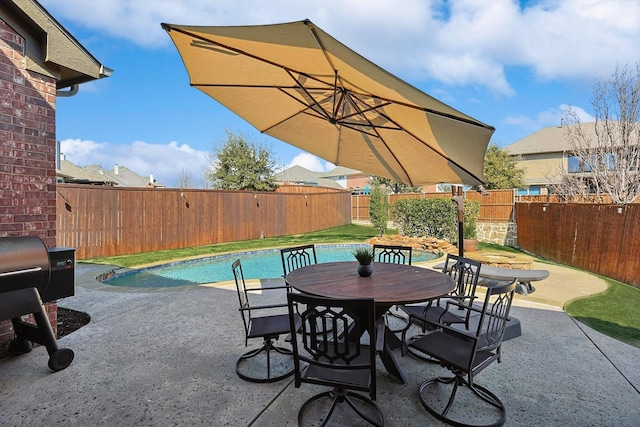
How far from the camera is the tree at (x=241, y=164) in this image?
2180 cm

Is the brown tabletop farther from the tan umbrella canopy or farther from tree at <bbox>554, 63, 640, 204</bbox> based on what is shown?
tree at <bbox>554, 63, 640, 204</bbox>

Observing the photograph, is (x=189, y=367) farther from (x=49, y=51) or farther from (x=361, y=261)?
(x=49, y=51)

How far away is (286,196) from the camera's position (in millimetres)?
16453

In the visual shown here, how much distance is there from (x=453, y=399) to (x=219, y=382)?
191 centimetres

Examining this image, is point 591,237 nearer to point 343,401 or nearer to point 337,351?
point 343,401

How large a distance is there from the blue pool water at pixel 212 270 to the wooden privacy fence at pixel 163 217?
2.62m

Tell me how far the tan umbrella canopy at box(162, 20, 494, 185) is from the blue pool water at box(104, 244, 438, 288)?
205 inches

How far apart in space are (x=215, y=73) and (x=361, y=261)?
7.87 feet

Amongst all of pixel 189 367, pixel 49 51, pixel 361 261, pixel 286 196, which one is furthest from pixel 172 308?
pixel 286 196

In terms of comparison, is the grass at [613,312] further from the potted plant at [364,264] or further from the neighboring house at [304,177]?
the neighboring house at [304,177]

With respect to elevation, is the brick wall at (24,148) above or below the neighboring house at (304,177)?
below

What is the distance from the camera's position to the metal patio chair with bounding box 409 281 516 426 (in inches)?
92.9

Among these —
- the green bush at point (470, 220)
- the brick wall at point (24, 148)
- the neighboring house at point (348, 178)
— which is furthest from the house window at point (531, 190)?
the brick wall at point (24, 148)

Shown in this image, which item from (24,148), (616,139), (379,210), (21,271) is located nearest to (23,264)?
(21,271)
